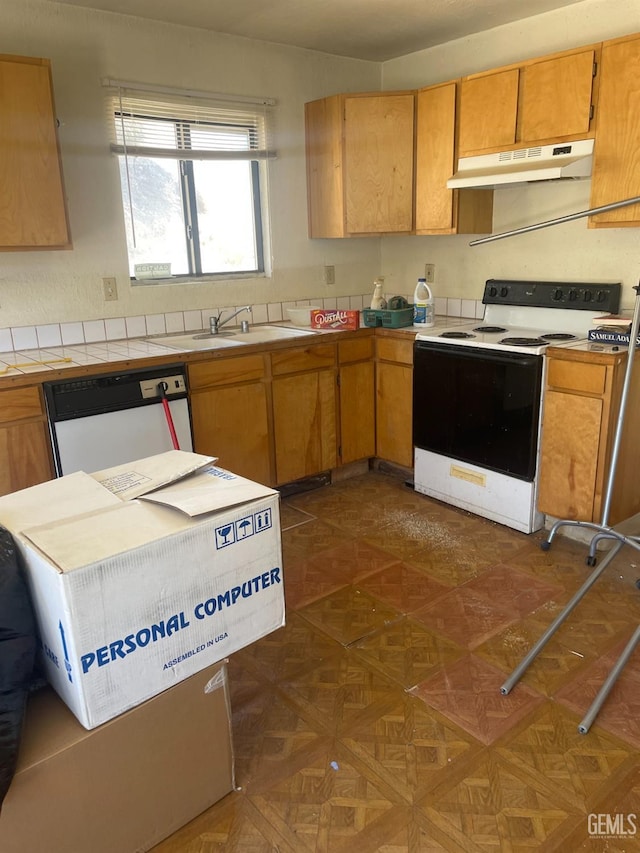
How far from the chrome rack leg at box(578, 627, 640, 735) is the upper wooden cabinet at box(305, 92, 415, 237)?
2.54 meters

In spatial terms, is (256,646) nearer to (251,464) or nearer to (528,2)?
(251,464)

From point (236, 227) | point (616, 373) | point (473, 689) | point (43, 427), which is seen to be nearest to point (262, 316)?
point (236, 227)

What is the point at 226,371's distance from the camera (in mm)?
3201

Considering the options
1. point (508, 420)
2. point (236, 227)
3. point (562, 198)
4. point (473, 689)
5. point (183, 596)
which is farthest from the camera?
point (236, 227)

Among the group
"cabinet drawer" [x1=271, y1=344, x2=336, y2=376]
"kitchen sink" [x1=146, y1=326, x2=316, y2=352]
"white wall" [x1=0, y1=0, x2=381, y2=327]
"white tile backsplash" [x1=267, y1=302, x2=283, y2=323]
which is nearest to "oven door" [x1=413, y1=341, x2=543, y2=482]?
"cabinet drawer" [x1=271, y1=344, x2=336, y2=376]

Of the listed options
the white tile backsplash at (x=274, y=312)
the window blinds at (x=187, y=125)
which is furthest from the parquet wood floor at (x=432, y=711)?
the window blinds at (x=187, y=125)

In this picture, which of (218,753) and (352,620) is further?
(352,620)

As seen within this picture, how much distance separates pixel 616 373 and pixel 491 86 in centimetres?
158

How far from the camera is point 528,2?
10.3 ft

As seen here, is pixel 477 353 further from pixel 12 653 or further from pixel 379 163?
pixel 12 653

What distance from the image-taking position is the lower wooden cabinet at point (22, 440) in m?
2.62

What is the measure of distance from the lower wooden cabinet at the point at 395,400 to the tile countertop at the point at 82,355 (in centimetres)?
17

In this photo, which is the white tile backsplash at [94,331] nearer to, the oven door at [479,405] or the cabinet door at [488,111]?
the oven door at [479,405]
